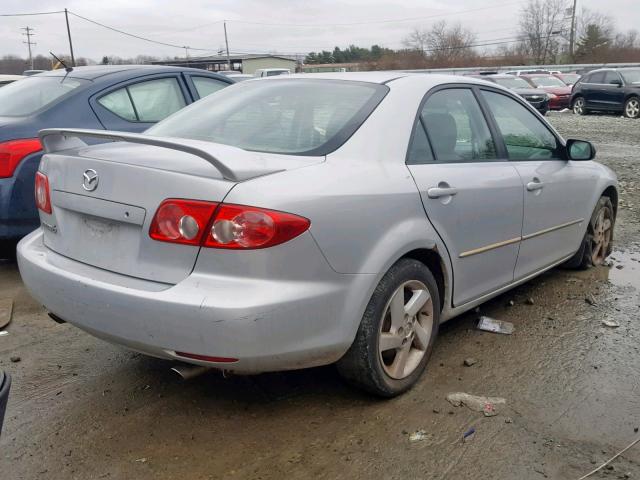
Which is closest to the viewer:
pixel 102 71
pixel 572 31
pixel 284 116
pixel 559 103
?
pixel 284 116

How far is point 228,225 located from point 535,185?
89.8 inches

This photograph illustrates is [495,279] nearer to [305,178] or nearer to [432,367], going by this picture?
[432,367]

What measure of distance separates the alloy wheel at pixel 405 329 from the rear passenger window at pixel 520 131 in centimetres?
128

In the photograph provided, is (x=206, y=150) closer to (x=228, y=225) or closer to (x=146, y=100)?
(x=228, y=225)

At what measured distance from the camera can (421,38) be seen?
75.1m

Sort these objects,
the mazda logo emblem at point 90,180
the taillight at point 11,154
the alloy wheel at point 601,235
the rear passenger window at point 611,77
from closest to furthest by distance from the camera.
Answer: the mazda logo emblem at point 90,180 < the taillight at point 11,154 < the alloy wheel at point 601,235 < the rear passenger window at point 611,77

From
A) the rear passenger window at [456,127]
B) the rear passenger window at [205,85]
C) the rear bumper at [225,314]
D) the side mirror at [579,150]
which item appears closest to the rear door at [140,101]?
the rear passenger window at [205,85]

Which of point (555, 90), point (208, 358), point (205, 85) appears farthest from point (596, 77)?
point (208, 358)

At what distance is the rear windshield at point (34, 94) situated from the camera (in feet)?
16.9

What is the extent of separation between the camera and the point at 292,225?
97.3 inches

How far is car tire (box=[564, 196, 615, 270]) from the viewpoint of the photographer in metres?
4.99

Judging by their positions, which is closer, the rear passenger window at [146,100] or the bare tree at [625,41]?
the rear passenger window at [146,100]

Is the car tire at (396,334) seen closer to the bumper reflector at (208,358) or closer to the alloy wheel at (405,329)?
the alloy wheel at (405,329)

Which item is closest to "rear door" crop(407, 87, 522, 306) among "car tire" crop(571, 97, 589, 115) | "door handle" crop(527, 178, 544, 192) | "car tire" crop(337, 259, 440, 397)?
"door handle" crop(527, 178, 544, 192)
